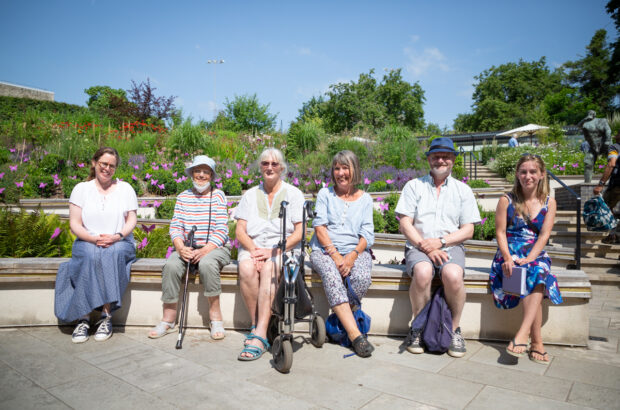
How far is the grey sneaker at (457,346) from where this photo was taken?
3068 millimetres

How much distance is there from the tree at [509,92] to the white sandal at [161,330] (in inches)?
1844

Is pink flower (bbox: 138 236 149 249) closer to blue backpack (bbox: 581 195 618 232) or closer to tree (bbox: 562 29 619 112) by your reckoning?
blue backpack (bbox: 581 195 618 232)

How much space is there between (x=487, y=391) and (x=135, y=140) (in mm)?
11990

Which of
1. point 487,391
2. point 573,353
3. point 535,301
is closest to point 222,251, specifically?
point 487,391

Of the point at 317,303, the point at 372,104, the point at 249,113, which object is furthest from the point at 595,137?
the point at 372,104

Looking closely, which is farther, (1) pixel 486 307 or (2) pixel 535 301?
(1) pixel 486 307

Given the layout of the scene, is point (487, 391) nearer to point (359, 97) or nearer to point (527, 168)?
point (527, 168)

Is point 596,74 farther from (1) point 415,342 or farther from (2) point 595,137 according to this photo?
(1) point 415,342

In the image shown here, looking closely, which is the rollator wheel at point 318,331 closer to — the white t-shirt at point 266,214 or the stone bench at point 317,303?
the stone bench at point 317,303

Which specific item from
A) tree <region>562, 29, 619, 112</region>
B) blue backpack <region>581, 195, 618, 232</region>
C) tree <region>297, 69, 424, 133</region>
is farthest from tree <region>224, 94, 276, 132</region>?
tree <region>562, 29, 619, 112</region>

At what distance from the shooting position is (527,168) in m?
3.21

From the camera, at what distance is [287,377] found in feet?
8.66

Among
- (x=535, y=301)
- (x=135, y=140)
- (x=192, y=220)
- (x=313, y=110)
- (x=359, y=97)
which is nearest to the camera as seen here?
(x=535, y=301)

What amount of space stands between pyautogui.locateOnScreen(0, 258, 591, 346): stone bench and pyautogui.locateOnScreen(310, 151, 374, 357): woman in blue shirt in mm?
218
